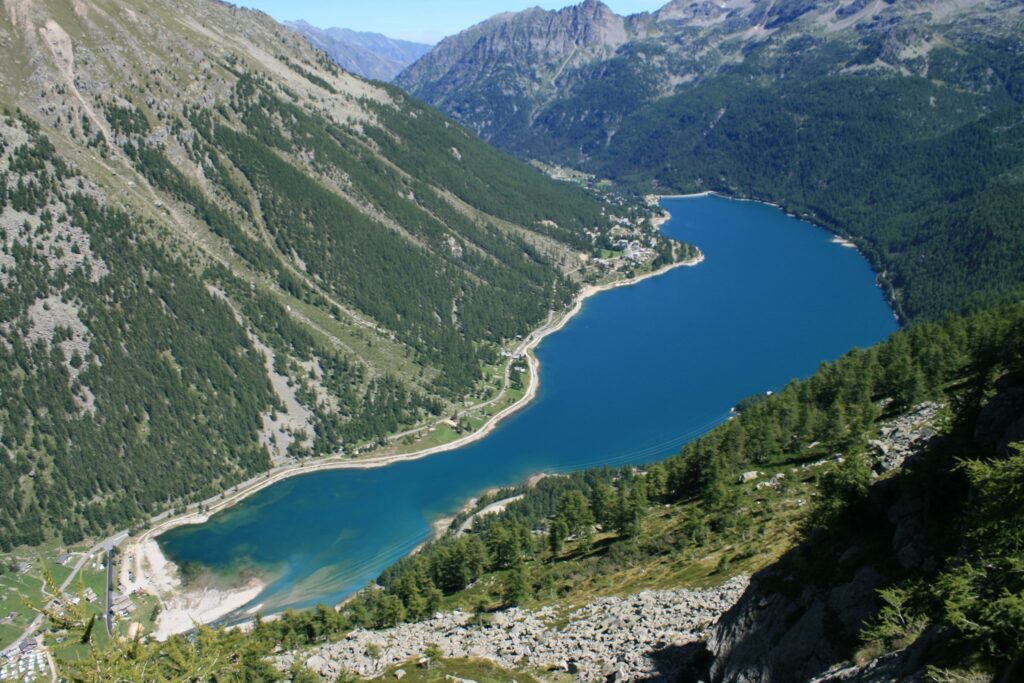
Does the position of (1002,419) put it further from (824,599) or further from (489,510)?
(489,510)

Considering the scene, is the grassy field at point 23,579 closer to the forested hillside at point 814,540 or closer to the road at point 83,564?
the road at point 83,564

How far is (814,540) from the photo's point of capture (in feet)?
120

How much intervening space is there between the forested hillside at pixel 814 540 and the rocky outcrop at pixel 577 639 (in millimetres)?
2337

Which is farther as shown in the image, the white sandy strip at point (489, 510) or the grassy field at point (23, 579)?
the white sandy strip at point (489, 510)

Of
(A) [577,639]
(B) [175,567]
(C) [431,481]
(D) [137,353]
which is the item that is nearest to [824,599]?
(A) [577,639]

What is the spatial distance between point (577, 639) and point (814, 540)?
1755 centimetres

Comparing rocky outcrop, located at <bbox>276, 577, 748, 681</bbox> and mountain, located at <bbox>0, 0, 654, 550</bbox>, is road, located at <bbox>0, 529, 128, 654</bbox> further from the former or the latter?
rocky outcrop, located at <bbox>276, 577, 748, 681</bbox>

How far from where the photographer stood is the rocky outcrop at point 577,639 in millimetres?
42531

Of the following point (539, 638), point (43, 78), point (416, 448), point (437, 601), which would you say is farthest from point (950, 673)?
point (43, 78)

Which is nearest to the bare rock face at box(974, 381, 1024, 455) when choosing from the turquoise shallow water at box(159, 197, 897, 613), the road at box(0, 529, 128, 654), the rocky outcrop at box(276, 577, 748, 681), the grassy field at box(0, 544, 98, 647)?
the rocky outcrop at box(276, 577, 748, 681)

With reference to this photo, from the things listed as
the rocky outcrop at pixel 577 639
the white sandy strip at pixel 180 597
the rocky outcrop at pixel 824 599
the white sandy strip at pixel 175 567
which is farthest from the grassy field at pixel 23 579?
the rocky outcrop at pixel 824 599

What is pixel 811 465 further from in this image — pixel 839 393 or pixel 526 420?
pixel 526 420

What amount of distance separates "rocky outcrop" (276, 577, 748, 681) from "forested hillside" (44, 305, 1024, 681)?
7.67 feet

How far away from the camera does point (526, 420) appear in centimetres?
16562
